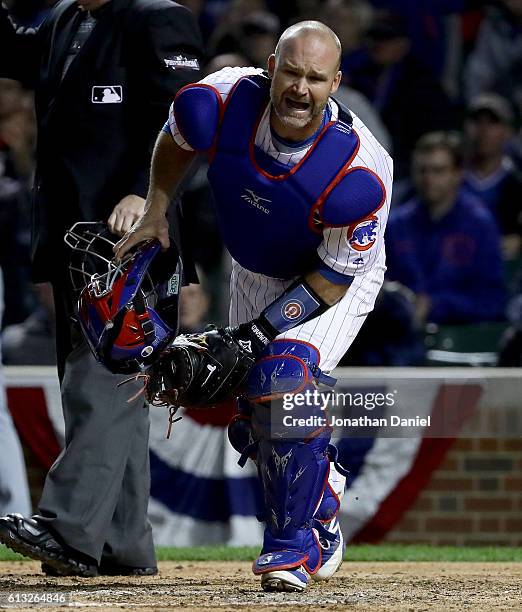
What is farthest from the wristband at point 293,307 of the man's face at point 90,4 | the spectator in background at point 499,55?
the spectator in background at point 499,55

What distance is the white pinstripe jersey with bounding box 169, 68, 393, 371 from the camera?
4.05m

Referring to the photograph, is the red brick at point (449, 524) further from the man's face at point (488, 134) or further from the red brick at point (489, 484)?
the man's face at point (488, 134)

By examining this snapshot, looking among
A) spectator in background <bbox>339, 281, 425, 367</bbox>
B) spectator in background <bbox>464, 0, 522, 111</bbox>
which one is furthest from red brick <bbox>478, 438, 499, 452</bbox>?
spectator in background <bbox>464, 0, 522, 111</bbox>

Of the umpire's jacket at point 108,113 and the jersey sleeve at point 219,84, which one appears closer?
the jersey sleeve at point 219,84

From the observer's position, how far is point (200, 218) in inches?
341

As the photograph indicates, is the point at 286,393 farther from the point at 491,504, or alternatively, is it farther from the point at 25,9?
the point at 25,9

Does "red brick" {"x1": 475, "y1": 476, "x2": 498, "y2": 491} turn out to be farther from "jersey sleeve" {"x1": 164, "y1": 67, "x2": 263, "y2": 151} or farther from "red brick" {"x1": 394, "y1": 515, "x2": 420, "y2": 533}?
"jersey sleeve" {"x1": 164, "y1": 67, "x2": 263, "y2": 151}

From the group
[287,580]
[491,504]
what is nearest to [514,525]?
[491,504]

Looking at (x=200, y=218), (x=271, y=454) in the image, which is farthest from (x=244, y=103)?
(x=200, y=218)

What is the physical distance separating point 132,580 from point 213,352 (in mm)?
956

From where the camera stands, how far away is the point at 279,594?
13.1ft

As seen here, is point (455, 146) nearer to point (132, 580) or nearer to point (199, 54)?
point (199, 54)

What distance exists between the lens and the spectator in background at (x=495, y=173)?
927 cm

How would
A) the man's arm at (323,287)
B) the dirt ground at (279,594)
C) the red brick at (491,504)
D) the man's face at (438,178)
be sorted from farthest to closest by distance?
the man's face at (438,178)
the red brick at (491,504)
the man's arm at (323,287)
the dirt ground at (279,594)
